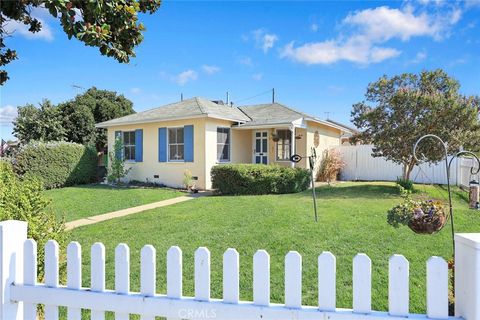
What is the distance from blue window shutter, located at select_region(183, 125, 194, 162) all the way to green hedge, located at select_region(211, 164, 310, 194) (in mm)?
2191

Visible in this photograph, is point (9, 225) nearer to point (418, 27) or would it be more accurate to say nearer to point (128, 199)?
point (128, 199)

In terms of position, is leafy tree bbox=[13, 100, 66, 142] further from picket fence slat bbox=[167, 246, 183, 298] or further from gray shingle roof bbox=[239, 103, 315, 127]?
picket fence slat bbox=[167, 246, 183, 298]

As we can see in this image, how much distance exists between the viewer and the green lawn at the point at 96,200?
9.10 meters

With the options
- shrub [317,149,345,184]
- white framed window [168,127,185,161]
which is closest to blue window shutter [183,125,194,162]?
white framed window [168,127,185,161]

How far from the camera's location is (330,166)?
16.3 metres

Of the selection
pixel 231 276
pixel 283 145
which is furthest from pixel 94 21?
pixel 283 145

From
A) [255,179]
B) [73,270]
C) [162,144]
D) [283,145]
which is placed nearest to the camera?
[73,270]

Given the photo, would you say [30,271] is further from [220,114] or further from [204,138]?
[220,114]

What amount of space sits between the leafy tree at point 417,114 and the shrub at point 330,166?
413 cm

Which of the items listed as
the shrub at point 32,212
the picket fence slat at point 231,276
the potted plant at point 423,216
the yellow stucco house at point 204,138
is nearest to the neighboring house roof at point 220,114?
the yellow stucco house at point 204,138

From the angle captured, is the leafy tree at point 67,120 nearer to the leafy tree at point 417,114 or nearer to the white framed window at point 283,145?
the white framed window at point 283,145

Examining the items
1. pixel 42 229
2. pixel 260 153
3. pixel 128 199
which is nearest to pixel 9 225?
pixel 42 229

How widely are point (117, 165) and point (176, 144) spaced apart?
3.11 metres

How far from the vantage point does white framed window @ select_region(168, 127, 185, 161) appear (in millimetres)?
14531
